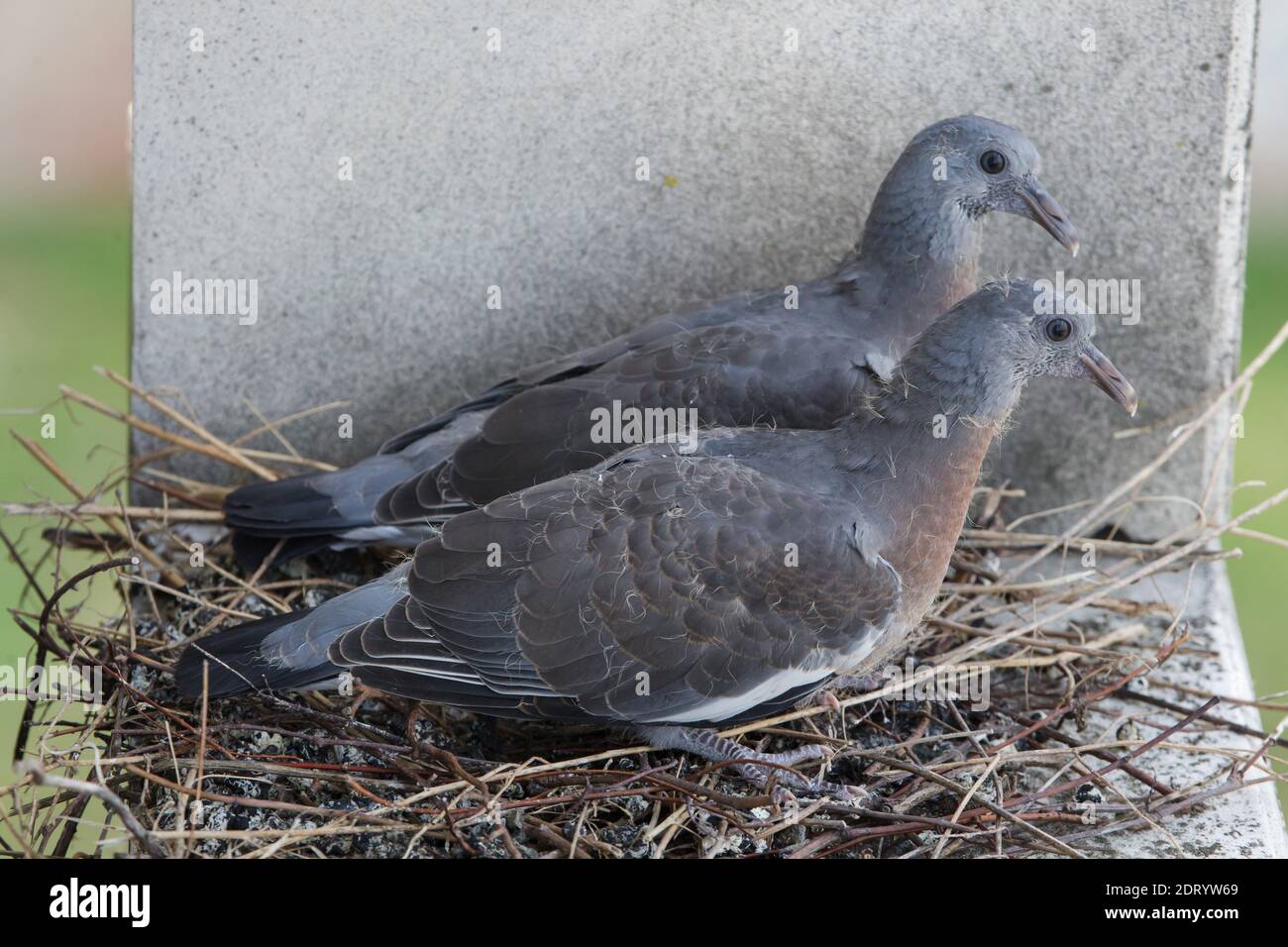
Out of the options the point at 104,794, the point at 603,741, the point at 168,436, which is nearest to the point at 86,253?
the point at 168,436

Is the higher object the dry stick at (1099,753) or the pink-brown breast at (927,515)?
the pink-brown breast at (927,515)

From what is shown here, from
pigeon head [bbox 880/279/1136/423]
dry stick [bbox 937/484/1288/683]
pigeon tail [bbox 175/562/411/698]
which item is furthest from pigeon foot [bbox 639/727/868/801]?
pigeon head [bbox 880/279/1136/423]

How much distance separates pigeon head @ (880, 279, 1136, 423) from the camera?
8.71 feet

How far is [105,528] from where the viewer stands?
374cm

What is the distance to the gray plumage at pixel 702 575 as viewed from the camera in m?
2.59

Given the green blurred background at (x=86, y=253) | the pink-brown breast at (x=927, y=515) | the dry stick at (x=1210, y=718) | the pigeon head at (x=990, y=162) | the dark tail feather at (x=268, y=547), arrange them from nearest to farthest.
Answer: the pink-brown breast at (x=927, y=515) < the dry stick at (x=1210, y=718) < the pigeon head at (x=990, y=162) < the dark tail feather at (x=268, y=547) < the green blurred background at (x=86, y=253)

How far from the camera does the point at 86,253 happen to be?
6148 millimetres

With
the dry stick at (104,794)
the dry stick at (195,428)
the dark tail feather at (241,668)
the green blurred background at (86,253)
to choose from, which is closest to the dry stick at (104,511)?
the dry stick at (195,428)

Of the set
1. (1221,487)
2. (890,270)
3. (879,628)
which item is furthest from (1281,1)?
(879,628)

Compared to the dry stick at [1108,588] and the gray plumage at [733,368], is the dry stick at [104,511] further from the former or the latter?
the dry stick at [1108,588]

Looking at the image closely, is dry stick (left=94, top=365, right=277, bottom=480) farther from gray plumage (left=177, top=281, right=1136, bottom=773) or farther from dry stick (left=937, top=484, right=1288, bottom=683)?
dry stick (left=937, top=484, right=1288, bottom=683)

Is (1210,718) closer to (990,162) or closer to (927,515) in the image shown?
(927,515)

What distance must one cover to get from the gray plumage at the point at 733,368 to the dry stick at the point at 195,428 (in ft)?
0.78

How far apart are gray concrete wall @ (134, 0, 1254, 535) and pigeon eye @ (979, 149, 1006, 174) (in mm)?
262
